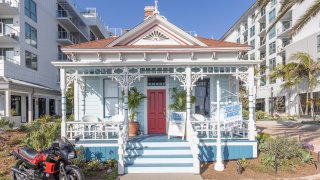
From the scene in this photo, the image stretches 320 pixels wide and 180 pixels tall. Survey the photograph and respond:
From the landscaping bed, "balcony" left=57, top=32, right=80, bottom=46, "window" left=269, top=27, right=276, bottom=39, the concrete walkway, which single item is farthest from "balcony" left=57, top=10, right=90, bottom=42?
the landscaping bed

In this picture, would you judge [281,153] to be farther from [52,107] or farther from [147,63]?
[52,107]

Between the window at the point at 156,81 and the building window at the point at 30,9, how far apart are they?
20.1m

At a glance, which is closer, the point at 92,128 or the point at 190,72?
the point at 190,72

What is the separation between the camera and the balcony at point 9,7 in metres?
23.3

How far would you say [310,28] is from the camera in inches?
1293

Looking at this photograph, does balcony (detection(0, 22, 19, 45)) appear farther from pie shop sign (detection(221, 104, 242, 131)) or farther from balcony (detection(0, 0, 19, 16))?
pie shop sign (detection(221, 104, 242, 131))

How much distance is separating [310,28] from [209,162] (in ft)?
98.7

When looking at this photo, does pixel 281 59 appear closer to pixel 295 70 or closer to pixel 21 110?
pixel 295 70

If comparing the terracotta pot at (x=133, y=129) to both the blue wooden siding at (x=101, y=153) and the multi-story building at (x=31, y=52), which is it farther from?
the multi-story building at (x=31, y=52)

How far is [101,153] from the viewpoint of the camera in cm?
1012

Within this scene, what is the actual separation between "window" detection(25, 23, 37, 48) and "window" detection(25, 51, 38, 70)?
1164 millimetres

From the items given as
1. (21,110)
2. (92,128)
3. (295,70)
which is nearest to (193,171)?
(92,128)

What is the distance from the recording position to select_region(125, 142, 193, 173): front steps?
9023 mm

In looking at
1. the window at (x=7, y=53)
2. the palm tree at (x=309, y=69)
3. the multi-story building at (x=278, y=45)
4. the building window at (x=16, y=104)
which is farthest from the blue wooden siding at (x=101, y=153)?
the palm tree at (x=309, y=69)
